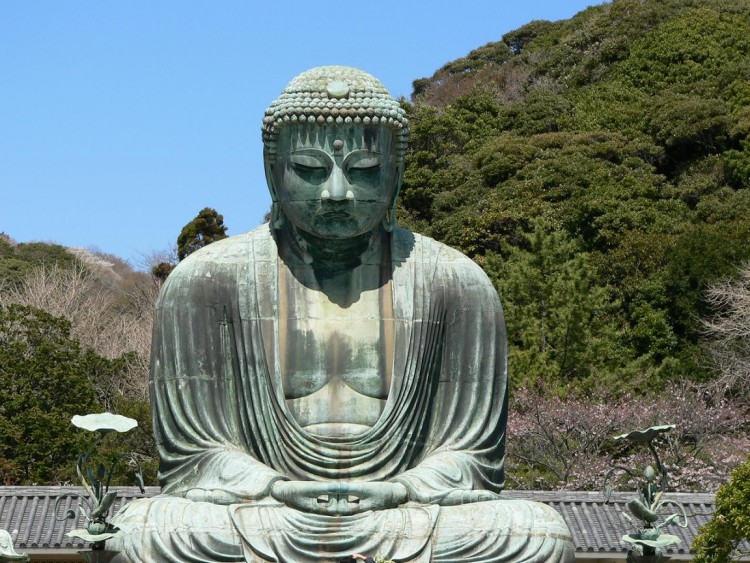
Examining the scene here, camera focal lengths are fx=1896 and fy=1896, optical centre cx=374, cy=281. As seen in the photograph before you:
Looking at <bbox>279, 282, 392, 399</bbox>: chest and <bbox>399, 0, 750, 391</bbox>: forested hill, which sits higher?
<bbox>399, 0, 750, 391</bbox>: forested hill

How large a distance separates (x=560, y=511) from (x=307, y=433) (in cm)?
1319

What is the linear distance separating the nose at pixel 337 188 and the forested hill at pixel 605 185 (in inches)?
811

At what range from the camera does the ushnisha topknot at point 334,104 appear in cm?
1233

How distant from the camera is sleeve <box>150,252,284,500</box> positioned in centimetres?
1207

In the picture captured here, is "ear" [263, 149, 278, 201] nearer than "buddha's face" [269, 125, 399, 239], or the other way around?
"buddha's face" [269, 125, 399, 239]

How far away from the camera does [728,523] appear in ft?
54.0

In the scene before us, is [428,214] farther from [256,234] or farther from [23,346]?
[256,234]

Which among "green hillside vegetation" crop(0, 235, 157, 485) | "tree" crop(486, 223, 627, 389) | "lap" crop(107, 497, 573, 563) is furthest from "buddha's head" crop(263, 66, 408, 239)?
"tree" crop(486, 223, 627, 389)

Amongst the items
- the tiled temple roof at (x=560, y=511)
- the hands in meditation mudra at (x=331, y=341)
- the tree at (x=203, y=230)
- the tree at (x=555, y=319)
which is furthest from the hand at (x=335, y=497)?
the tree at (x=203, y=230)

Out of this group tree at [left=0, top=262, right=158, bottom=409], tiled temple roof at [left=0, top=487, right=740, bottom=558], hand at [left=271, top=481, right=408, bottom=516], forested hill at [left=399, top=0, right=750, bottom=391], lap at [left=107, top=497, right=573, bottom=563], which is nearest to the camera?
lap at [left=107, top=497, right=573, bottom=563]

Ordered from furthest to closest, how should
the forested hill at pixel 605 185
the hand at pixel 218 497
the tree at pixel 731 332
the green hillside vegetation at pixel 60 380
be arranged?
the forested hill at pixel 605 185
the tree at pixel 731 332
the green hillside vegetation at pixel 60 380
the hand at pixel 218 497

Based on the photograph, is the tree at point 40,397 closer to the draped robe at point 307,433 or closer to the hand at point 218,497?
the draped robe at point 307,433

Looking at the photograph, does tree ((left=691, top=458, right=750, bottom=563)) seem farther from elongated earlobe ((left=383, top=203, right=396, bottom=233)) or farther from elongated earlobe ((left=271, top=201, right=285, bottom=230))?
elongated earlobe ((left=271, top=201, right=285, bottom=230))

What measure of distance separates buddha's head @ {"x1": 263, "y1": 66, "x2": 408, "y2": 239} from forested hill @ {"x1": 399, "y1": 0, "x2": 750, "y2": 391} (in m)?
20.5
